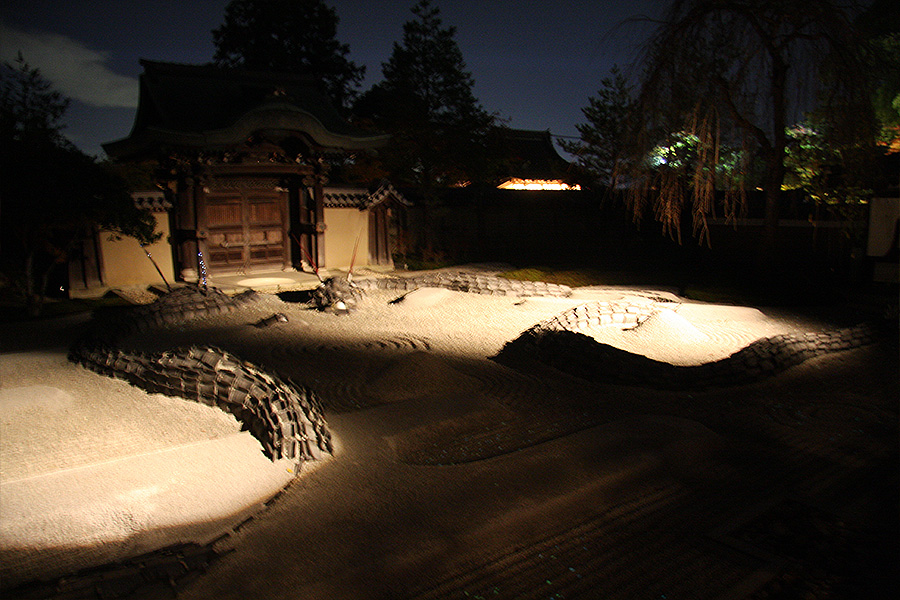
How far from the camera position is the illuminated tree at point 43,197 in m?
7.98

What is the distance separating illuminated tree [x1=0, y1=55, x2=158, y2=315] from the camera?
7980mm

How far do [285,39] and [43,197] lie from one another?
15.6m

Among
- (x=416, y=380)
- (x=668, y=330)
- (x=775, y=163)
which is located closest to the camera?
(x=416, y=380)

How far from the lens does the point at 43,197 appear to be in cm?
802

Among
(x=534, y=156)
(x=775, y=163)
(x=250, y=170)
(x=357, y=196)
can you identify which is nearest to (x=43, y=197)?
(x=250, y=170)

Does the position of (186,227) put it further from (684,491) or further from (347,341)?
(684,491)

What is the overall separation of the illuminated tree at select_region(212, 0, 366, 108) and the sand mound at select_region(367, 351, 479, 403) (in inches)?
682

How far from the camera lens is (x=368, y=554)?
3262mm

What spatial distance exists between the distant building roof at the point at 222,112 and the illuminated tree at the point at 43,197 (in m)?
2.15

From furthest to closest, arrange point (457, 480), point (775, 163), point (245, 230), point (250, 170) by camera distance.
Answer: point (245, 230) < point (250, 170) < point (775, 163) < point (457, 480)

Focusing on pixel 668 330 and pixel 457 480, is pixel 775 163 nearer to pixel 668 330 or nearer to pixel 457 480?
pixel 668 330

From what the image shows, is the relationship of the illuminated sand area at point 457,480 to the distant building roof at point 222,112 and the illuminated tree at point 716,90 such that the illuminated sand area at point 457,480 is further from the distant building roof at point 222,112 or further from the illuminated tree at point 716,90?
the distant building roof at point 222,112

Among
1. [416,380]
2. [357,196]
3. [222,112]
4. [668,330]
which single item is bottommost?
[416,380]

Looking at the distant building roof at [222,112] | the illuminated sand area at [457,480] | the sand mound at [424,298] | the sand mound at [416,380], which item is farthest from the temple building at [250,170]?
the sand mound at [416,380]
